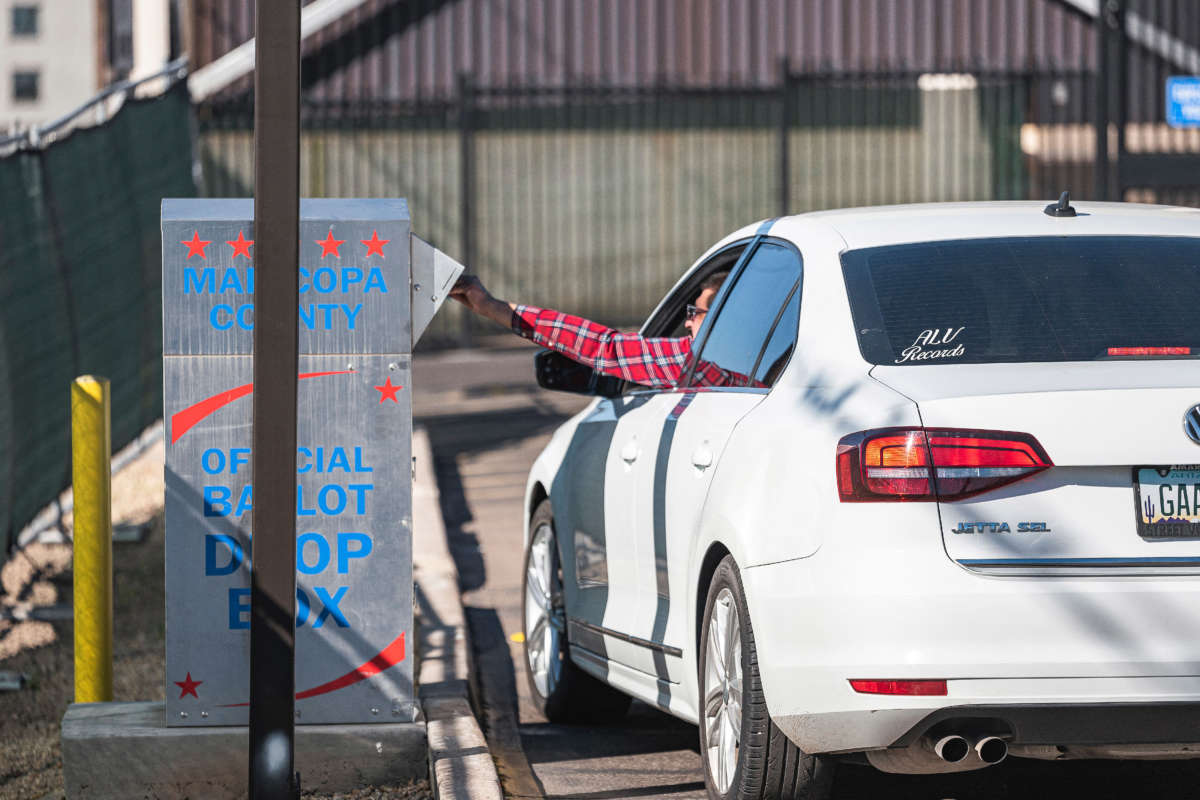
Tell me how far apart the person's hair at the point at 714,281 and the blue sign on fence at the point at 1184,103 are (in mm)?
11814

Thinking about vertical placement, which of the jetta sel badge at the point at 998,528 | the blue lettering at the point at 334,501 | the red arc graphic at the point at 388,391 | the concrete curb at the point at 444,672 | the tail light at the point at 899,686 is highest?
Answer: the red arc graphic at the point at 388,391

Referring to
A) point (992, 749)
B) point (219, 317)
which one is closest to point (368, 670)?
point (219, 317)

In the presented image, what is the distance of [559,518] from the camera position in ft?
20.2

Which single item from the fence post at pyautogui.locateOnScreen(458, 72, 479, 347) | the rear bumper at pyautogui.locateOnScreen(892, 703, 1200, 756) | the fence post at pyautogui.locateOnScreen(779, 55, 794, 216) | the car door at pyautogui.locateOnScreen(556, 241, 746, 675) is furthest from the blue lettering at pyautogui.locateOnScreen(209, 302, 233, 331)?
the fence post at pyautogui.locateOnScreen(779, 55, 794, 216)

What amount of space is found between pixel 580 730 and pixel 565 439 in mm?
1063

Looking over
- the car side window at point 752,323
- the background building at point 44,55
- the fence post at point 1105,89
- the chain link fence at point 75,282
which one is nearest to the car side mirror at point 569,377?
the car side window at point 752,323

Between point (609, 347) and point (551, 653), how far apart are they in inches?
53.3

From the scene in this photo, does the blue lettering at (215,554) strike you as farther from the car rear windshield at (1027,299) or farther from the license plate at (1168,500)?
the license plate at (1168,500)

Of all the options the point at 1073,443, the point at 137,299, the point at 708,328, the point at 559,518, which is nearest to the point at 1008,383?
the point at 1073,443

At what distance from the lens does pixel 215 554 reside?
16.1 feet

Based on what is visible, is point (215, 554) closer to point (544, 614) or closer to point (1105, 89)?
point (544, 614)

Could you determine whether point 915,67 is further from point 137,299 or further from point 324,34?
point 137,299

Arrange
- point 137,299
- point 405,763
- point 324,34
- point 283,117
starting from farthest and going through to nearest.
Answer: point 324,34 < point 137,299 < point 405,763 < point 283,117

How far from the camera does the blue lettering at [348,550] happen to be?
4965mm
